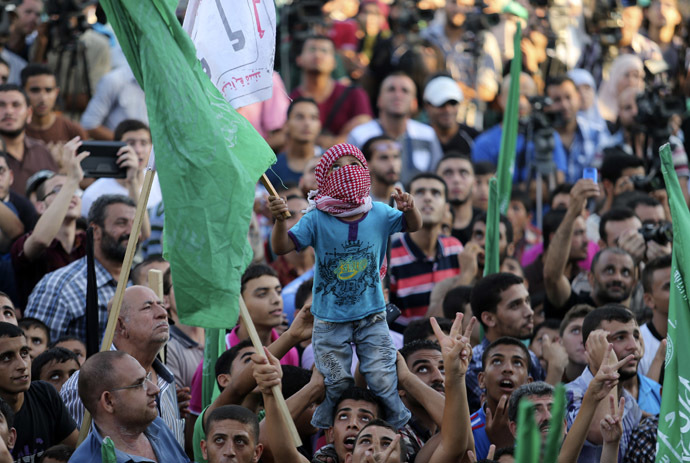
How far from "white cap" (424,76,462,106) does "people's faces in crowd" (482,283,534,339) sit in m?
3.97

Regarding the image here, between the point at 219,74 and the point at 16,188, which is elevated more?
the point at 219,74

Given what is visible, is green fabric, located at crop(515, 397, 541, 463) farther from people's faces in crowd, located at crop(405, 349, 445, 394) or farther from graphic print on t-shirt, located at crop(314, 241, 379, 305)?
people's faces in crowd, located at crop(405, 349, 445, 394)

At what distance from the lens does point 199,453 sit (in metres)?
6.47

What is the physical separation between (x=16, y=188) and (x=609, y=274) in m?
4.19

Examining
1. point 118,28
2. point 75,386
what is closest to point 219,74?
point 118,28

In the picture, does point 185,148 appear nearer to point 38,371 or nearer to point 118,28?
point 118,28

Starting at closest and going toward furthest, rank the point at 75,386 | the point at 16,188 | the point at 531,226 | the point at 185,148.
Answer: the point at 185,148, the point at 75,386, the point at 16,188, the point at 531,226

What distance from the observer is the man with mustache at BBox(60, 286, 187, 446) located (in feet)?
21.7

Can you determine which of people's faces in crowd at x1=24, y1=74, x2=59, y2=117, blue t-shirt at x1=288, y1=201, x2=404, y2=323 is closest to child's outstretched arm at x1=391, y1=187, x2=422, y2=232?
blue t-shirt at x1=288, y1=201, x2=404, y2=323

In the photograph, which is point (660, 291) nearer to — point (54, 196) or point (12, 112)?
point (54, 196)

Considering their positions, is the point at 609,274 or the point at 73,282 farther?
the point at 609,274

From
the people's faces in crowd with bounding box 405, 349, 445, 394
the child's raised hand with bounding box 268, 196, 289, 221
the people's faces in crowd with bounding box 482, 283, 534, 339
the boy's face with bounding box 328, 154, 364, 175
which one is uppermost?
the boy's face with bounding box 328, 154, 364, 175

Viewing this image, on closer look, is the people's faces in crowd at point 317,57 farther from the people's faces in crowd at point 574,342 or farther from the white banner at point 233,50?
the white banner at point 233,50

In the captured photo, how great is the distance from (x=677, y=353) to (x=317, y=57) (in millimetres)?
6367
